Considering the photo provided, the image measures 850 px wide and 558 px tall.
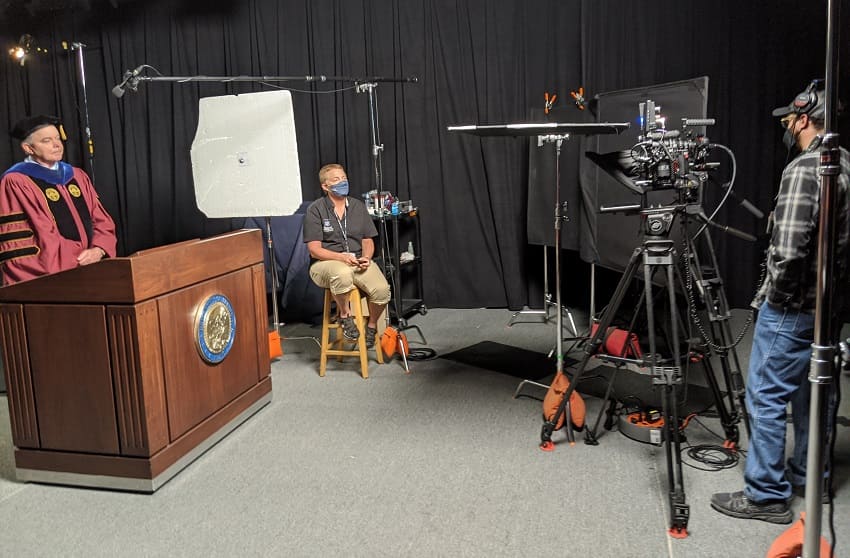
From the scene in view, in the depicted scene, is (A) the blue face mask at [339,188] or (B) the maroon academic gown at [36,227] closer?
(B) the maroon academic gown at [36,227]

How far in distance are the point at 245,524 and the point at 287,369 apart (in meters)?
1.94

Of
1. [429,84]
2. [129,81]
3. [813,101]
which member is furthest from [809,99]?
[429,84]

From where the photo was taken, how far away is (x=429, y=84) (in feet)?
18.6

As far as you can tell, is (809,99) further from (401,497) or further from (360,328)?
(360,328)

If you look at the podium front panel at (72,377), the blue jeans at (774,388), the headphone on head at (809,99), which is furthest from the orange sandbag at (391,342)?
the headphone on head at (809,99)

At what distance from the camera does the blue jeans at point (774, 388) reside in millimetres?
2070

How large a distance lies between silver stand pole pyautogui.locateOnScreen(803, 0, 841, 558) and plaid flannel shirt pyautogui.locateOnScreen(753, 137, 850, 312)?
0.62 metres

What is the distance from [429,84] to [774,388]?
13.8ft

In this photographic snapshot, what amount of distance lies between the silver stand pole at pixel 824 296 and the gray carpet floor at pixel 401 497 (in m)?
0.69

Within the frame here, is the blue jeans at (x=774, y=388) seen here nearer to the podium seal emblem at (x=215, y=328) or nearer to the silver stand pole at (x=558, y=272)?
the silver stand pole at (x=558, y=272)

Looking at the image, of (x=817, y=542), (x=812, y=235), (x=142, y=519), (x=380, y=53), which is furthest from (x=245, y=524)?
(x=380, y=53)

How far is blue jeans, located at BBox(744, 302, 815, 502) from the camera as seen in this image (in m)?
2.07

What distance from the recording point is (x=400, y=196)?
5875 mm

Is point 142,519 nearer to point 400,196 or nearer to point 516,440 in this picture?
point 516,440
